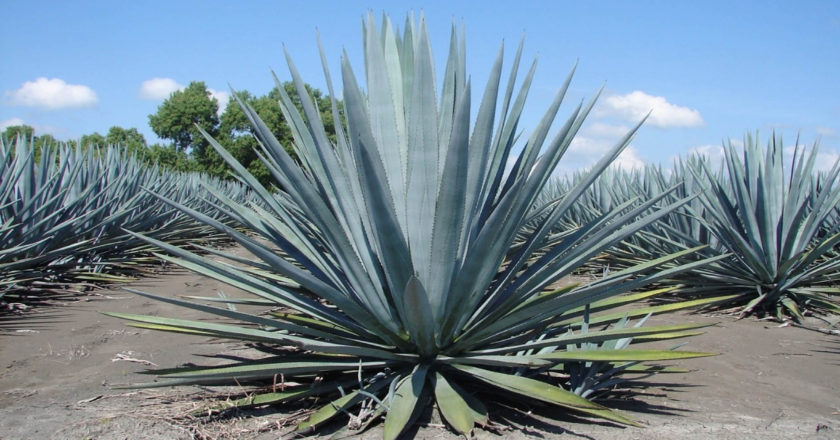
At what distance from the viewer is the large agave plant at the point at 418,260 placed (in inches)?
91.1

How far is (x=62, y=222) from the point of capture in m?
6.13

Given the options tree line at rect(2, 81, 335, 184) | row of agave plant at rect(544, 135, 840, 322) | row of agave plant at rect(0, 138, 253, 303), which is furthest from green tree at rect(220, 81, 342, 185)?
row of agave plant at rect(544, 135, 840, 322)

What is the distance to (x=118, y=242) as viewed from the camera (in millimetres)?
7027

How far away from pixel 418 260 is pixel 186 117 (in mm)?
45767

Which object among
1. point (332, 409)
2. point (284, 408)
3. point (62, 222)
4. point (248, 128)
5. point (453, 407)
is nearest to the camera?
point (453, 407)

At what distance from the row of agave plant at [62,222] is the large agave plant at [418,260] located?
1545mm

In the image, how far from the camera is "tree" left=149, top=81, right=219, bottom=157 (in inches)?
1759

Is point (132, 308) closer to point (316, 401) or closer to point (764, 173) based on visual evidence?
point (316, 401)

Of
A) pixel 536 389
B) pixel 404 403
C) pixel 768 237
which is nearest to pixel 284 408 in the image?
pixel 404 403

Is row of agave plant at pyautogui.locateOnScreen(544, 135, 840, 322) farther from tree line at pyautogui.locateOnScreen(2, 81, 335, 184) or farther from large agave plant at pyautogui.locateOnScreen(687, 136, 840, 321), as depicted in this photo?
tree line at pyautogui.locateOnScreen(2, 81, 335, 184)

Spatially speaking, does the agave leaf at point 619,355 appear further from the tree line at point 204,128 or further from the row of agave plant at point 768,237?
the tree line at point 204,128

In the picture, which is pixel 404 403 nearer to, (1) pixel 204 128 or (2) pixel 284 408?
(2) pixel 284 408

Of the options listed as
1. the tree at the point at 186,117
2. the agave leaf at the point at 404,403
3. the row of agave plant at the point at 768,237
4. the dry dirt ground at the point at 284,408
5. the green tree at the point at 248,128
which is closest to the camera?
the agave leaf at the point at 404,403

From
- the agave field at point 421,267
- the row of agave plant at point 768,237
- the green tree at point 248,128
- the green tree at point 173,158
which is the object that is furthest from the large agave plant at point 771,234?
the green tree at point 173,158
